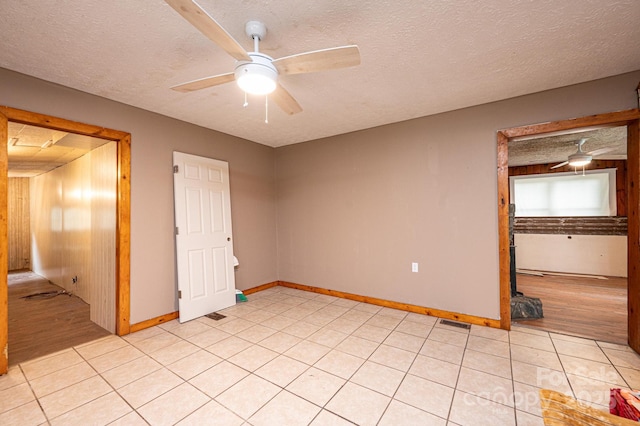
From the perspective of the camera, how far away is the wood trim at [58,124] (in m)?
2.31

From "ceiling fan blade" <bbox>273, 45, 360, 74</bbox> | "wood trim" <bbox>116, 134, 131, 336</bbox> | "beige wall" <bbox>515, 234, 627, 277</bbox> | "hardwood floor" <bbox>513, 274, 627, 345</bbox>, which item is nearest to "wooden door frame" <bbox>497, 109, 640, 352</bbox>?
"hardwood floor" <bbox>513, 274, 627, 345</bbox>

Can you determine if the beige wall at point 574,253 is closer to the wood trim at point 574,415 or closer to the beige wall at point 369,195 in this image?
the beige wall at point 369,195

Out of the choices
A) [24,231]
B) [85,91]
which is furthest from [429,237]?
[24,231]

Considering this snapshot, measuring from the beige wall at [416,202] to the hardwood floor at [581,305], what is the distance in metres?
0.89

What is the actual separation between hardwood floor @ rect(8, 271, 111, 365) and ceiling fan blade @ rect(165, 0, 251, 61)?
327cm

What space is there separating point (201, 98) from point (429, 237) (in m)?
3.14

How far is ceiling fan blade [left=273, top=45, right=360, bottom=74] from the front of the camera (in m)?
1.53

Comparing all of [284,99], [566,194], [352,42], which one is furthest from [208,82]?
[566,194]

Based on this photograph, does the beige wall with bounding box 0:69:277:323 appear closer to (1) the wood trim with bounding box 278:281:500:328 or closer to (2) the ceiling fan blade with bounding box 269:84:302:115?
(1) the wood trim with bounding box 278:281:500:328

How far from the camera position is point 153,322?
125 inches

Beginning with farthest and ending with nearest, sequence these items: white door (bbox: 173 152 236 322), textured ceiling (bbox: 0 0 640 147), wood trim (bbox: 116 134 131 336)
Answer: white door (bbox: 173 152 236 322) < wood trim (bbox: 116 134 131 336) < textured ceiling (bbox: 0 0 640 147)

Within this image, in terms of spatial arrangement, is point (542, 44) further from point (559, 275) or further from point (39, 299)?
point (39, 299)

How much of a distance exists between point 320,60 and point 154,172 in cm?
263

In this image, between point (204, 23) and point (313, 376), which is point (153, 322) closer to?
point (313, 376)
